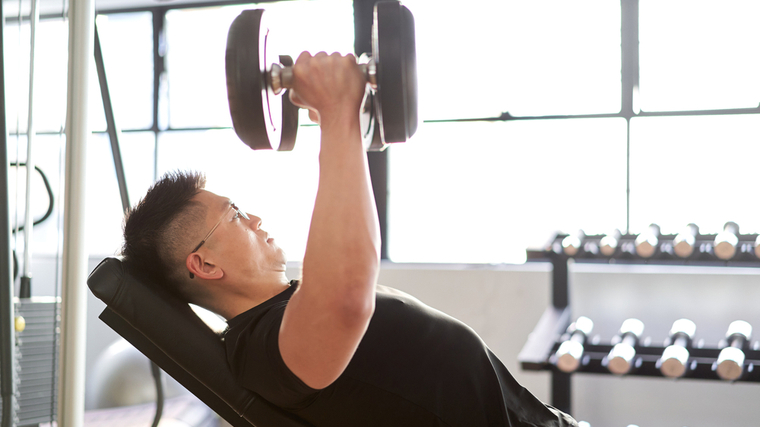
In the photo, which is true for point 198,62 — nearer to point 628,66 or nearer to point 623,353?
point 628,66

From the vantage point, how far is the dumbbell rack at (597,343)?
167 centimetres

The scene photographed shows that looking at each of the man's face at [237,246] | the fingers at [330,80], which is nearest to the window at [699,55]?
the man's face at [237,246]

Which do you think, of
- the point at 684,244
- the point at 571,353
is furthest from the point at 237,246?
the point at 684,244

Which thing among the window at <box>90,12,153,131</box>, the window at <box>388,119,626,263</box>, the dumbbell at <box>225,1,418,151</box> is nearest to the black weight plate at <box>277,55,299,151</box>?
the dumbbell at <box>225,1,418,151</box>

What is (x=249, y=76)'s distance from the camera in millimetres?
817

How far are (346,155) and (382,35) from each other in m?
0.17

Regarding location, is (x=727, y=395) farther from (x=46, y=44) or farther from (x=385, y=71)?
(x=46, y=44)

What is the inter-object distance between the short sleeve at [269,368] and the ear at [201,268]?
0.18 m

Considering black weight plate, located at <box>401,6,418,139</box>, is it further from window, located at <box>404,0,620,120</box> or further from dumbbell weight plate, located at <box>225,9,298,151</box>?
window, located at <box>404,0,620,120</box>

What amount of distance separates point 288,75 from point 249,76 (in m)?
0.05

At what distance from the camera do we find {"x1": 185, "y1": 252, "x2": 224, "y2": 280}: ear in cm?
109

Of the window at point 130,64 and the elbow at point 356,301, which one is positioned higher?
the window at point 130,64

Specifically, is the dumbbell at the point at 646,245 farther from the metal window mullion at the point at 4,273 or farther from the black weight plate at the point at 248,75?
the metal window mullion at the point at 4,273

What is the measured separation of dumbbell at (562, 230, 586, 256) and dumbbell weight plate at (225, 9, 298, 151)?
4.46ft
